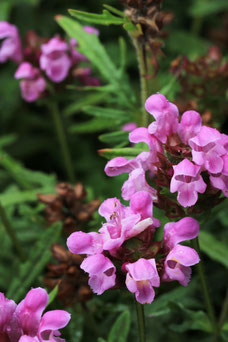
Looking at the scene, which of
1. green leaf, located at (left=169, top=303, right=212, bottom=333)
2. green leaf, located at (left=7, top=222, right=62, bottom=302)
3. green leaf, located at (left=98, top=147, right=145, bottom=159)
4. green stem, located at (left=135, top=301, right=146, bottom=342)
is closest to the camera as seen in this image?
green stem, located at (left=135, top=301, right=146, bottom=342)

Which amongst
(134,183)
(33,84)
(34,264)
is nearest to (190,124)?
(134,183)

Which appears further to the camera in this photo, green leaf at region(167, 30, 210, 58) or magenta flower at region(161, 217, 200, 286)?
green leaf at region(167, 30, 210, 58)

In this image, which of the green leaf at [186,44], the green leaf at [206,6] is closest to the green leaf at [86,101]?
the green leaf at [186,44]

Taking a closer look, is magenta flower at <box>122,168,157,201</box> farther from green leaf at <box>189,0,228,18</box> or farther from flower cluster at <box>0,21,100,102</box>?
green leaf at <box>189,0,228,18</box>

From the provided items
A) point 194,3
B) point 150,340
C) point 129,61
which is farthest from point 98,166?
point 194,3

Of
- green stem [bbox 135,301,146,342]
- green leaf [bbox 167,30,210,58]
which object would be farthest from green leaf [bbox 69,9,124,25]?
green leaf [bbox 167,30,210,58]

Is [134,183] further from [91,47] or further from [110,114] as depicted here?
[91,47]
